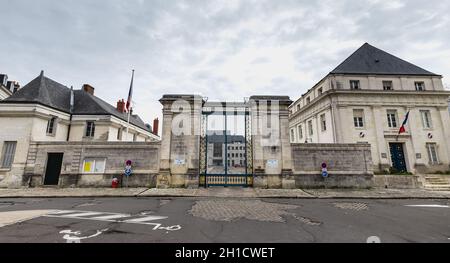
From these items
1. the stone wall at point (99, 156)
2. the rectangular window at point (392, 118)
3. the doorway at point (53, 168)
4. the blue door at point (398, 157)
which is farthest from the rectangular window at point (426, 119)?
the doorway at point (53, 168)

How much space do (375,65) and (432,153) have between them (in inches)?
424

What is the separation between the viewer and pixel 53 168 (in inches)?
514

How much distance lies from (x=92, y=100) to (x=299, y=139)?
26869 mm

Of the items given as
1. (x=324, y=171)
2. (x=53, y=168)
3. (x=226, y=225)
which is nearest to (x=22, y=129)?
(x=53, y=168)

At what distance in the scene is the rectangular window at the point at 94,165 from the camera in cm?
1256

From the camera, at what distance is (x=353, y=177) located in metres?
12.4

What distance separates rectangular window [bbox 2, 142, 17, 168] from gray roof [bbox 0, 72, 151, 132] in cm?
346

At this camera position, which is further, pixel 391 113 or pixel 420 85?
pixel 420 85

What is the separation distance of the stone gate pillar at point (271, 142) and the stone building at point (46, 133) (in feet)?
26.3

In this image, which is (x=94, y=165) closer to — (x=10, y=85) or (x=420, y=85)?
(x=10, y=85)

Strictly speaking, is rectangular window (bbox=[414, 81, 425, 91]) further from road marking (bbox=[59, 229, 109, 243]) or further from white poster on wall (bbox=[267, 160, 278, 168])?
road marking (bbox=[59, 229, 109, 243])

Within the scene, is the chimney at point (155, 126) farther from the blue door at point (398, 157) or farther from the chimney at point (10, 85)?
the blue door at point (398, 157)
